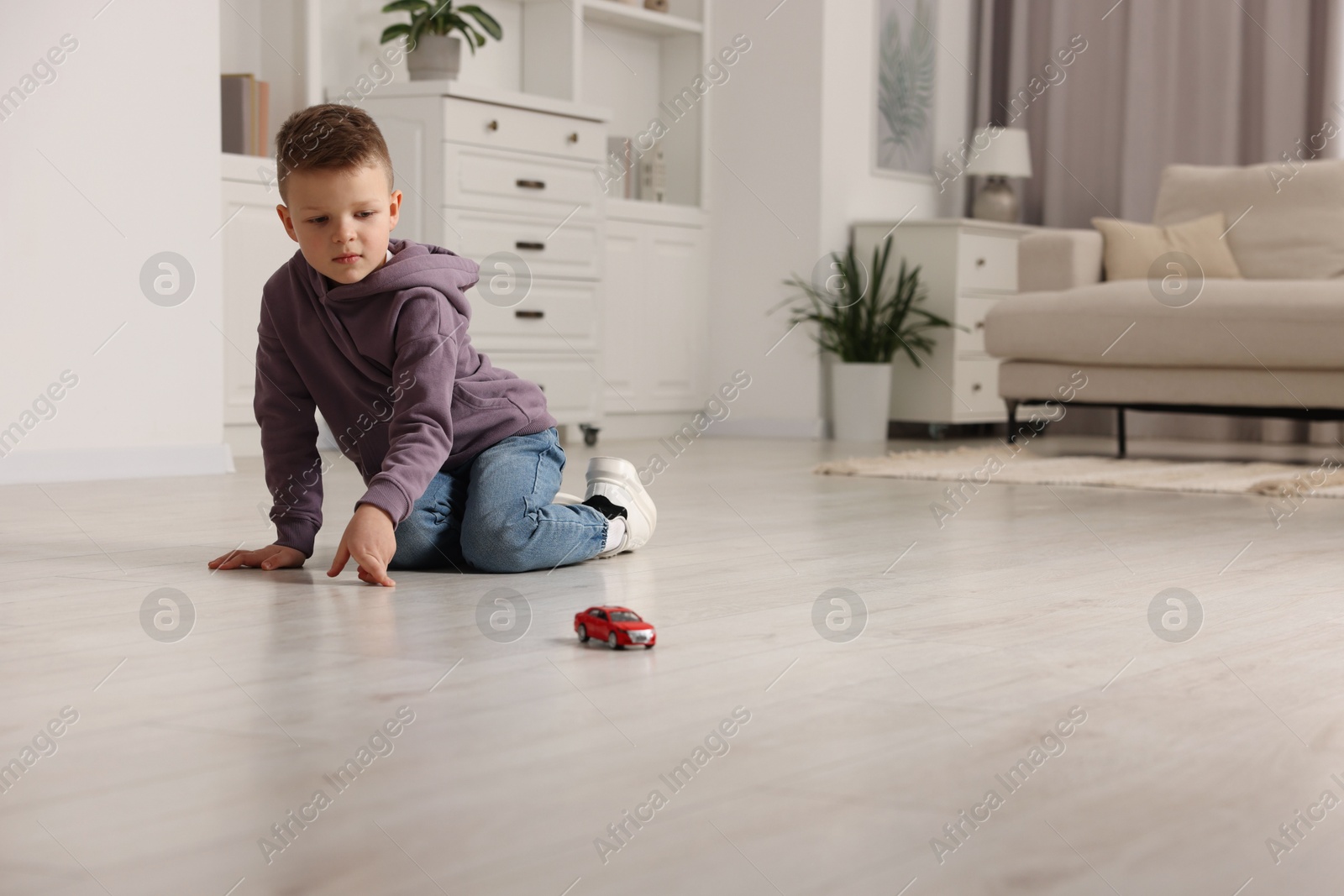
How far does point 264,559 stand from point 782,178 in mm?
4034

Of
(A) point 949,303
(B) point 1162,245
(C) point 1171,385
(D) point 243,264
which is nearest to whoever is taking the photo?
(D) point 243,264

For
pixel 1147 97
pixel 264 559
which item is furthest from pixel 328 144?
pixel 1147 97

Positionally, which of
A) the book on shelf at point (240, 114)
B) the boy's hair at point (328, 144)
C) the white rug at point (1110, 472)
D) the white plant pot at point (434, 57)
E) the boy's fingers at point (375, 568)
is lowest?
the white rug at point (1110, 472)

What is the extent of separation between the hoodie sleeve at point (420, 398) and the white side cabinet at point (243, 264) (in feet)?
7.16

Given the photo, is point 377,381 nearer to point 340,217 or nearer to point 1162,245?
point 340,217

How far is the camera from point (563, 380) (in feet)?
15.5

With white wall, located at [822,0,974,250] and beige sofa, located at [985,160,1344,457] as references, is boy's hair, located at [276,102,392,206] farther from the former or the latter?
white wall, located at [822,0,974,250]

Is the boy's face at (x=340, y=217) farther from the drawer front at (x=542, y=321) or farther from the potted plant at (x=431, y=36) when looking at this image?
the potted plant at (x=431, y=36)

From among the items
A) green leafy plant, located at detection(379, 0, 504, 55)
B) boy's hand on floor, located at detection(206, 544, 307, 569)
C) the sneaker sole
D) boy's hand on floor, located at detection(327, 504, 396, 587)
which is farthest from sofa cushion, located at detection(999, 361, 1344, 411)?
boy's hand on floor, located at detection(327, 504, 396, 587)

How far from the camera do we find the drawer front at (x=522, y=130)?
431cm

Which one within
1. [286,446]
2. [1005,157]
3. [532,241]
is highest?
[1005,157]

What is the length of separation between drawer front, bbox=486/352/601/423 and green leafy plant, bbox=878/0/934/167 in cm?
183

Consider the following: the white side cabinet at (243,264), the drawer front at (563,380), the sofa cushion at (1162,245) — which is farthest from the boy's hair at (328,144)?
the sofa cushion at (1162,245)

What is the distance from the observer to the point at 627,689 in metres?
1.19
